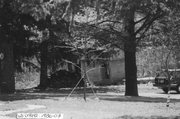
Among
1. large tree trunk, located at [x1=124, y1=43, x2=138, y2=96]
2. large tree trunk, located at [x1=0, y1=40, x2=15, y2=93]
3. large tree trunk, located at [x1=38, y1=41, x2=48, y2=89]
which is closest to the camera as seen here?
large tree trunk, located at [x1=124, y1=43, x2=138, y2=96]

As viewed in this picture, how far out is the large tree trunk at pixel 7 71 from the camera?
28.3 m

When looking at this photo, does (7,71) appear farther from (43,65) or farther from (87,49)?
(43,65)

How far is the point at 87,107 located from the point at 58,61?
22.0m

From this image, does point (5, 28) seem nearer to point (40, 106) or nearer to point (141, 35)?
point (141, 35)

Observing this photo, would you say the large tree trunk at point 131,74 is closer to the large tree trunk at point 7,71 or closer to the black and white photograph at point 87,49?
the black and white photograph at point 87,49

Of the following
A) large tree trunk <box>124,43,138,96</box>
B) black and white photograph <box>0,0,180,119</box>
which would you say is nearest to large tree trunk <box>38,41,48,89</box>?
black and white photograph <box>0,0,180,119</box>

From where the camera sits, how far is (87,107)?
1770 centimetres

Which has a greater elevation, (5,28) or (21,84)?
(5,28)

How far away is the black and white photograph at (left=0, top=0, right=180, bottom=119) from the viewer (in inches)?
544

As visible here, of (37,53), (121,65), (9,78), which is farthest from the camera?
(121,65)

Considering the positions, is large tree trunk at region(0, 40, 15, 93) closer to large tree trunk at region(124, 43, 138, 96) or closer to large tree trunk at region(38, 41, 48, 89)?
large tree trunk at region(124, 43, 138, 96)

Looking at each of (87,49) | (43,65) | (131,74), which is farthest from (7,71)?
(43,65)

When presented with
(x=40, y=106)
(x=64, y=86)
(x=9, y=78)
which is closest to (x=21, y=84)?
(x=64, y=86)

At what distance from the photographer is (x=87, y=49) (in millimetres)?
31688
